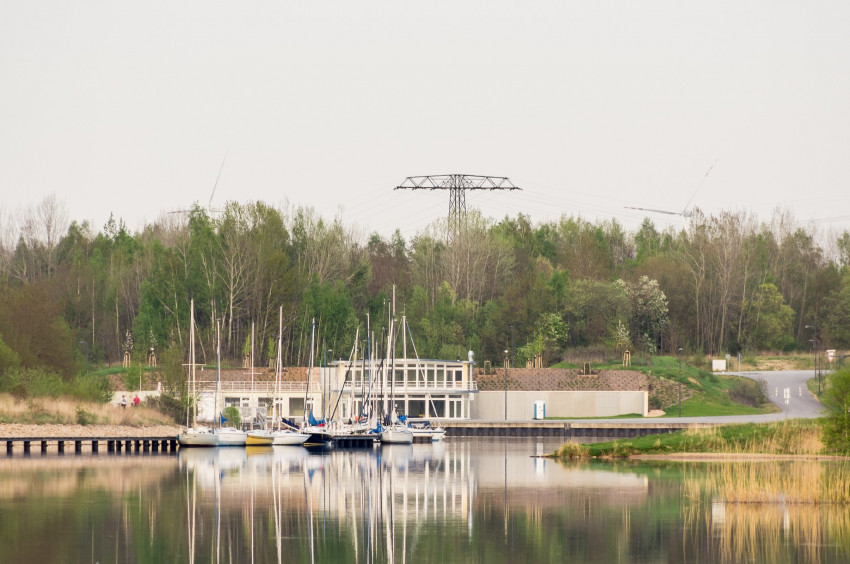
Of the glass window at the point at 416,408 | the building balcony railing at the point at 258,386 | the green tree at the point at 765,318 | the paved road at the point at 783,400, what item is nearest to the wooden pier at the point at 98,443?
the building balcony railing at the point at 258,386

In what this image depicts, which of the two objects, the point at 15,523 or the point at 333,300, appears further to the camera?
the point at 333,300

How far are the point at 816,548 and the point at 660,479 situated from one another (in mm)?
15569

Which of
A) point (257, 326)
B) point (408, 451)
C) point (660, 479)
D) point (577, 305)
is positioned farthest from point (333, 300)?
point (660, 479)

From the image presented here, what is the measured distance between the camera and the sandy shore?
63.5 meters

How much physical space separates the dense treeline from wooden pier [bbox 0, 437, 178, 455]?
103ft

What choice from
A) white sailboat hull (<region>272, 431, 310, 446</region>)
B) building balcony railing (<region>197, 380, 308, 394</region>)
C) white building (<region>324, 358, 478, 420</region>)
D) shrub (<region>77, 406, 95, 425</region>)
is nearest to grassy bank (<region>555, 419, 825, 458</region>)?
white sailboat hull (<region>272, 431, 310, 446</region>)

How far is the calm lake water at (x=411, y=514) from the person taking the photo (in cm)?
2642

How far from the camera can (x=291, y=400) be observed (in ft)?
298

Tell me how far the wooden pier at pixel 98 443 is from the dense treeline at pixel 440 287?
103ft

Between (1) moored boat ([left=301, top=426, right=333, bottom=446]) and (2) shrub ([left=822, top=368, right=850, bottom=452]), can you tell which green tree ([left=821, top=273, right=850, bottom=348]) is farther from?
(2) shrub ([left=822, top=368, right=850, bottom=452])

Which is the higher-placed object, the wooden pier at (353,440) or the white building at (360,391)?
the white building at (360,391)

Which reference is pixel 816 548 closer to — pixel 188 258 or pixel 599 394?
pixel 599 394

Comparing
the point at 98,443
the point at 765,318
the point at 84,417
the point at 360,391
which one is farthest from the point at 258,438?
the point at 765,318

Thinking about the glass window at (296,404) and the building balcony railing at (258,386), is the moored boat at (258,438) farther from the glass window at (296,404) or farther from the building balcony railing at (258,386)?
the glass window at (296,404)
